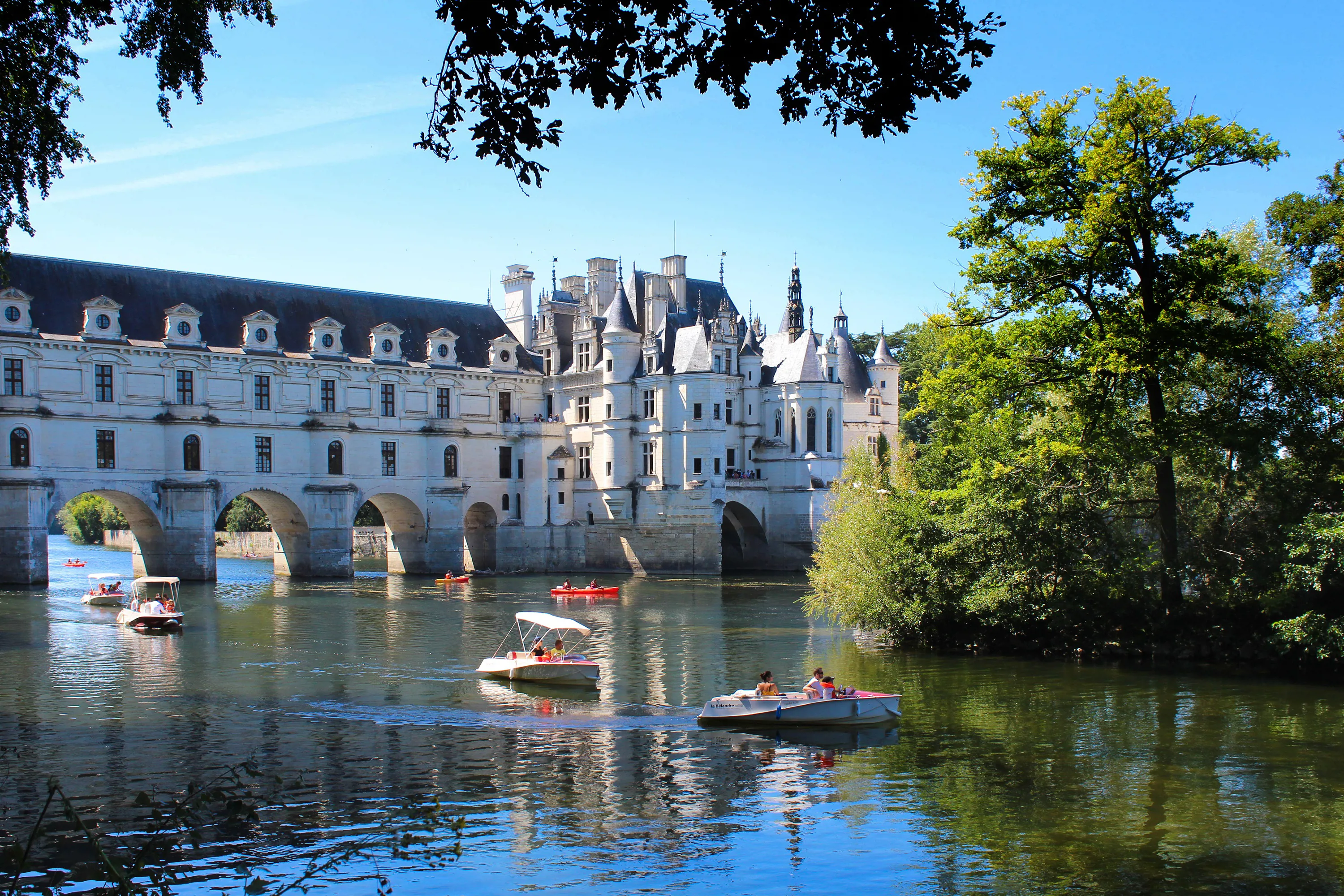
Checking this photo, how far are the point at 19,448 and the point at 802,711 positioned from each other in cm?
4254

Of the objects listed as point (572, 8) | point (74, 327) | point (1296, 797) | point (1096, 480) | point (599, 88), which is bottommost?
point (1296, 797)

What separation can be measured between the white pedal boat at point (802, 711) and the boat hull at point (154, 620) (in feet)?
74.0

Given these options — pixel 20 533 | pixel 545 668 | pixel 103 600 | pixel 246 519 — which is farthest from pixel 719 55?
pixel 246 519

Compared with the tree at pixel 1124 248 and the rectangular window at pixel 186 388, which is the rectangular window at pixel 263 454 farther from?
the tree at pixel 1124 248

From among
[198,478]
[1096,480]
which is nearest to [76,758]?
[1096,480]

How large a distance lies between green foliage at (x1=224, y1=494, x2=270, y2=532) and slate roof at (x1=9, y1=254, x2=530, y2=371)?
33917 mm

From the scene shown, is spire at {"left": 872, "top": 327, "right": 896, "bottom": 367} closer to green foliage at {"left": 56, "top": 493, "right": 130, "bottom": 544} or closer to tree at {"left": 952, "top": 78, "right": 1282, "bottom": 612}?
tree at {"left": 952, "top": 78, "right": 1282, "bottom": 612}

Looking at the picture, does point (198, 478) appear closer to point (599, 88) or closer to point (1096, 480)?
point (1096, 480)

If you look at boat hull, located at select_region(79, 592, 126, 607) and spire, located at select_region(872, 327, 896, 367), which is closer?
boat hull, located at select_region(79, 592, 126, 607)

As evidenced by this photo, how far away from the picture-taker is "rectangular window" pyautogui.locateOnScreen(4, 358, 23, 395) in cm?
5228

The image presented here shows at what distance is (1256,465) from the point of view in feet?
94.2

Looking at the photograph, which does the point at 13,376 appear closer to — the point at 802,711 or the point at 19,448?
the point at 19,448

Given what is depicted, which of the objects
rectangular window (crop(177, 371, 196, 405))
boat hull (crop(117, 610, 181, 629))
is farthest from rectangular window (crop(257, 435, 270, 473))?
boat hull (crop(117, 610, 181, 629))

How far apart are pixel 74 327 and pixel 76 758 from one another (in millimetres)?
40956
